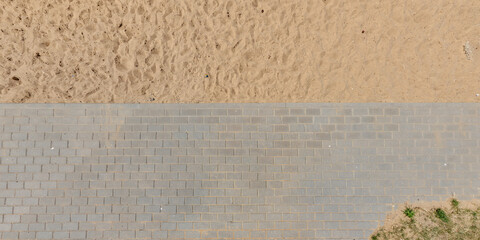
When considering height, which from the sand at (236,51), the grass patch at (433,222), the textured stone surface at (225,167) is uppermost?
the sand at (236,51)

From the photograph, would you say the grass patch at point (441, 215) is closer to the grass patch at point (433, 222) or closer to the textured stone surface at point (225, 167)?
the grass patch at point (433, 222)

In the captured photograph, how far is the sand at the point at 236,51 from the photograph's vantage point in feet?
18.1

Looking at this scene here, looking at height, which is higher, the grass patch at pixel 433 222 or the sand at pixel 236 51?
the sand at pixel 236 51

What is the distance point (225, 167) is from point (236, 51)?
1925 millimetres

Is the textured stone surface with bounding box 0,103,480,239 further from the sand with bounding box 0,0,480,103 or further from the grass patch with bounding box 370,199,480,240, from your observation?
the sand with bounding box 0,0,480,103

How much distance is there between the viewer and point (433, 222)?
5391 mm

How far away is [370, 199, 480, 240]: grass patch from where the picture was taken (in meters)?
5.34

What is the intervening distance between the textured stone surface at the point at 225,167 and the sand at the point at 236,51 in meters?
0.27

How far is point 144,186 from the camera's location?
5.34 metres

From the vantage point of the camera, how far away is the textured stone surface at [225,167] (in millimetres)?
5297

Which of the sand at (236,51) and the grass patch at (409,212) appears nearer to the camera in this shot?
the grass patch at (409,212)

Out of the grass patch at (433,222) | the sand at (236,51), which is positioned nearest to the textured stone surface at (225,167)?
the grass patch at (433,222)

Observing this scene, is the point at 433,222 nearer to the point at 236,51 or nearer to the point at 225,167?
the point at 225,167

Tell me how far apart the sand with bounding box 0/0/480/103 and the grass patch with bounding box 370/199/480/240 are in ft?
5.76
